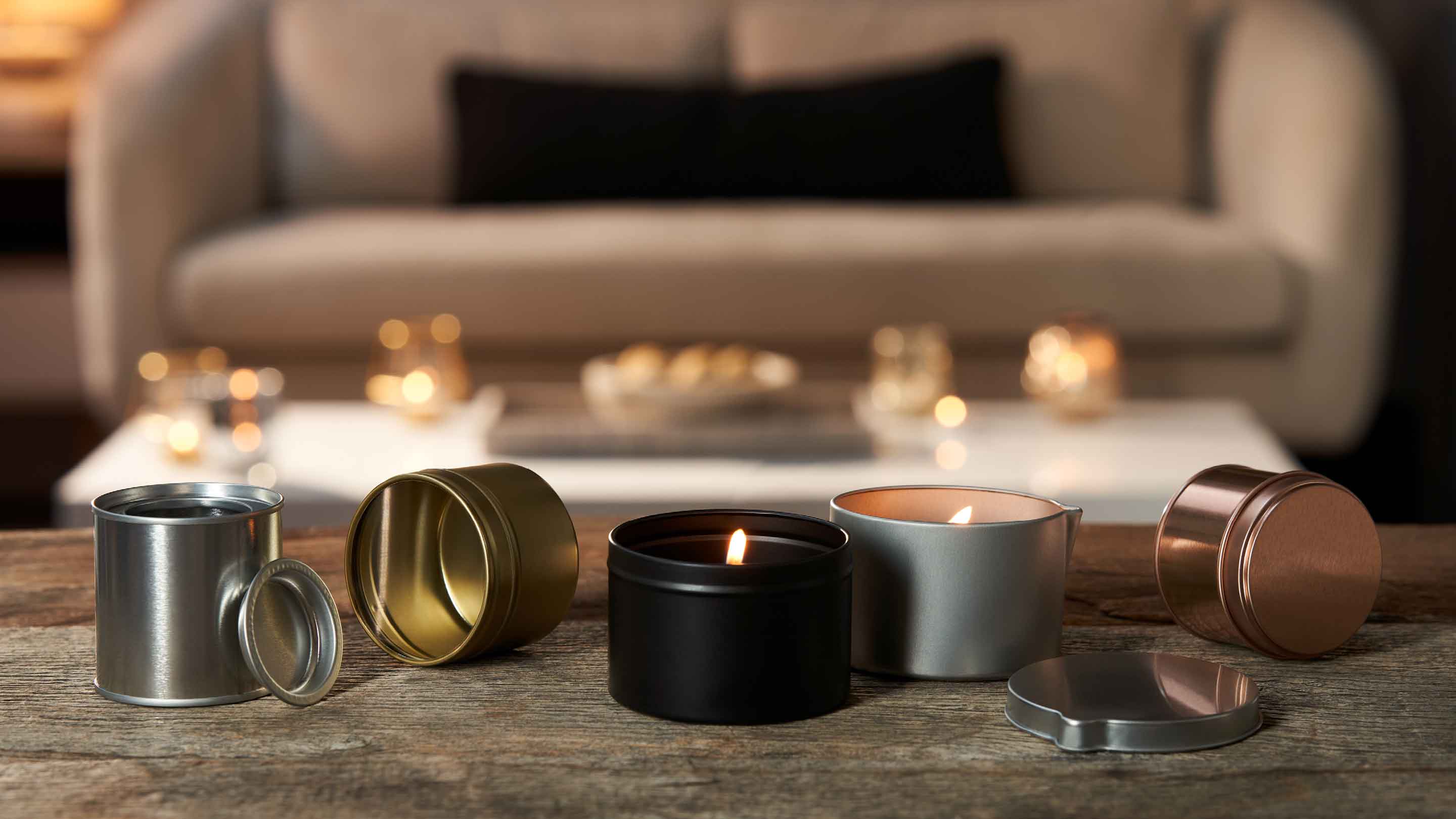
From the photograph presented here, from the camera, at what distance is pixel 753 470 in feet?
4.58

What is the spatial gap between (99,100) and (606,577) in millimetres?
2082

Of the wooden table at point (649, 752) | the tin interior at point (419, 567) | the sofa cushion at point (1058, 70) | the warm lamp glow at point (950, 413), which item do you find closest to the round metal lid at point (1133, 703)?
the wooden table at point (649, 752)

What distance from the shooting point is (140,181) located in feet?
7.94

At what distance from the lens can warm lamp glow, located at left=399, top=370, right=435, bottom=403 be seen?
172 cm

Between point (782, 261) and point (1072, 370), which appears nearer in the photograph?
point (1072, 370)

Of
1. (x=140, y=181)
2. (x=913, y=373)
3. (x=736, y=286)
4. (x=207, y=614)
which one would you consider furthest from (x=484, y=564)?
(x=140, y=181)

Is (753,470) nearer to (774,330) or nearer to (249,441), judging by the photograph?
(249,441)

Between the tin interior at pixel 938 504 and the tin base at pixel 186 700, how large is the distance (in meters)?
0.25

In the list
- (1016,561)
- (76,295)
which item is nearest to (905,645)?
(1016,561)

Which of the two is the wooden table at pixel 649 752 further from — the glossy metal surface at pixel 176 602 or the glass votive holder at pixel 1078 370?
the glass votive holder at pixel 1078 370

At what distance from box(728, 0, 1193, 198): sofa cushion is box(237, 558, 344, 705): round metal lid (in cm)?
248

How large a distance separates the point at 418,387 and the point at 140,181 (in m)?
1.00

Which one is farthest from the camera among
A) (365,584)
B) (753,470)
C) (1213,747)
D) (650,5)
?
(650,5)

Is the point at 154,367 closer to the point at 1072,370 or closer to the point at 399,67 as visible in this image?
the point at 399,67
